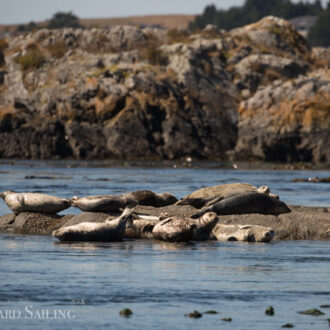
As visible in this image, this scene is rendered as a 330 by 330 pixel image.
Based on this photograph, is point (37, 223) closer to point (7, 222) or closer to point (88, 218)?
point (7, 222)

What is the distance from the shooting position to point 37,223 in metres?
19.9

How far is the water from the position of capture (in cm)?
1008

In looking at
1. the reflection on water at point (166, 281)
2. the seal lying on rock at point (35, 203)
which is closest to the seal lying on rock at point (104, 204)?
the seal lying on rock at point (35, 203)

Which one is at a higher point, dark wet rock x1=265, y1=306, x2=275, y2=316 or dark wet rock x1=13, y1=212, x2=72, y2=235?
dark wet rock x1=265, y1=306, x2=275, y2=316

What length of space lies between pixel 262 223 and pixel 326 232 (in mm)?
1434

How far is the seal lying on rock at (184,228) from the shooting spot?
58.4ft

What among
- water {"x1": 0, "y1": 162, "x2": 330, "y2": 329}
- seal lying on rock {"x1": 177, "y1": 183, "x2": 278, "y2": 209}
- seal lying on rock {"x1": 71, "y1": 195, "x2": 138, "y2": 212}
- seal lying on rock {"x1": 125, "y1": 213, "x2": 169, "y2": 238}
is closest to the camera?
water {"x1": 0, "y1": 162, "x2": 330, "y2": 329}

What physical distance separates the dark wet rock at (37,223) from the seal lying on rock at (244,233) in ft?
12.4

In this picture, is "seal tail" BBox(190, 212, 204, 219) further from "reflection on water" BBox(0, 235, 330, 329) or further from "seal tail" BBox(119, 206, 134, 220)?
"seal tail" BBox(119, 206, 134, 220)

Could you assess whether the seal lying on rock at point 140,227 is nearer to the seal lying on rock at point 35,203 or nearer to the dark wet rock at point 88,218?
the dark wet rock at point 88,218

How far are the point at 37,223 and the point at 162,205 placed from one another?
320cm

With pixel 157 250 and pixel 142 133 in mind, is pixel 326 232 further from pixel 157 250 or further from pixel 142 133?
pixel 142 133

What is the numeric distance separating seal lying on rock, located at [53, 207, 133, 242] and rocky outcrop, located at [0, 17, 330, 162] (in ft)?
205

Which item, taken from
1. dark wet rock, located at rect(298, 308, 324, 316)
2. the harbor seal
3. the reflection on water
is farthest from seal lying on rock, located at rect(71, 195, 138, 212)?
dark wet rock, located at rect(298, 308, 324, 316)
